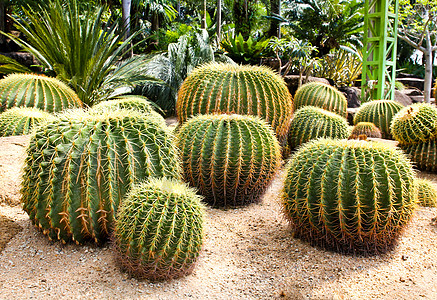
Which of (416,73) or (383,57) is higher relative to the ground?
(383,57)

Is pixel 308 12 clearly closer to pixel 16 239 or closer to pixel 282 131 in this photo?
pixel 282 131

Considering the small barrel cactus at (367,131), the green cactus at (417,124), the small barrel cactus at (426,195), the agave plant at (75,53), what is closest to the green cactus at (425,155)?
the green cactus at (417,124)

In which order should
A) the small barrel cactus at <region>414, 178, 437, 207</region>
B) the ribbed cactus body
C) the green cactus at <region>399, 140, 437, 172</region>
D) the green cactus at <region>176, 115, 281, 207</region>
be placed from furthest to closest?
the green cactus at <region>399, 140, 437, 172</region>, the ribbed cactus body, the small barrel cactus at <region>414, 178, 437, 207</region>, the green cactus at <region>176, 115, 281, 207</region>

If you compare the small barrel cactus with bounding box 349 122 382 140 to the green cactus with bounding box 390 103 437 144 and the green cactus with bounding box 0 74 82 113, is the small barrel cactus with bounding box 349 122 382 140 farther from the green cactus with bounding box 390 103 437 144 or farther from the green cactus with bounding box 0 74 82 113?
the green cactus with bounding box 0 74 82 113

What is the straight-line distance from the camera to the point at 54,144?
256 cm

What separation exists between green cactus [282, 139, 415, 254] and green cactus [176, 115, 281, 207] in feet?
2.41

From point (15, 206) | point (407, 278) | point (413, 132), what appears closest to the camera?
point (407, 278)

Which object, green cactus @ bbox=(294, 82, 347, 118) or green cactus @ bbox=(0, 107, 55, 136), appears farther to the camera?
green cactus @ bbox=(294, 82, 347, 118)

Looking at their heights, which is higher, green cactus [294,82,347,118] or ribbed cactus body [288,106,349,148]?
ribbed cactus body [288,106,349,148]

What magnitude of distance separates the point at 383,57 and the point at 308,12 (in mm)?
9549

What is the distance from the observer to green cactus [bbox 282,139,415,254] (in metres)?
2.57

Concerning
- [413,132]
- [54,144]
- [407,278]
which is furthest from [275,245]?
[413,132]

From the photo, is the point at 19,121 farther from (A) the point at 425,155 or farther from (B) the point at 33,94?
(A) the point at 425,155

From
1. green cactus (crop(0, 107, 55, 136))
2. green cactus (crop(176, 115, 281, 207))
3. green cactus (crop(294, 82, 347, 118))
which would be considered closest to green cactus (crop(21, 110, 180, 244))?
green cactus (crop(176, 115, 281, 207))
